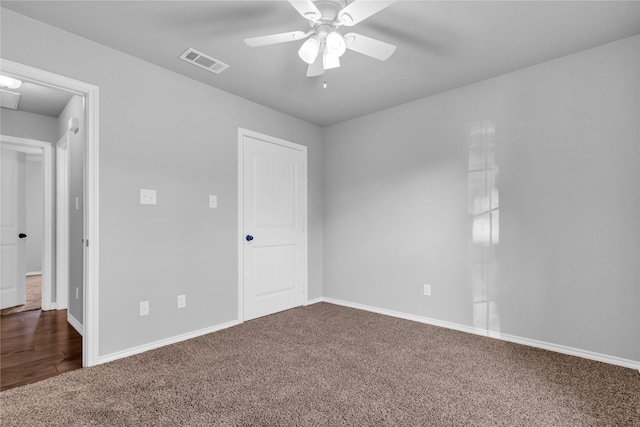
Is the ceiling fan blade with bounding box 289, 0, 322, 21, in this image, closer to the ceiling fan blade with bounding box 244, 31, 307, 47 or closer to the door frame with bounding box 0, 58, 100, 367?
the ceiling fan blade with bounding box 244, 31, 307, 47

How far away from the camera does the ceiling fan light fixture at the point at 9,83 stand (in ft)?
9.36

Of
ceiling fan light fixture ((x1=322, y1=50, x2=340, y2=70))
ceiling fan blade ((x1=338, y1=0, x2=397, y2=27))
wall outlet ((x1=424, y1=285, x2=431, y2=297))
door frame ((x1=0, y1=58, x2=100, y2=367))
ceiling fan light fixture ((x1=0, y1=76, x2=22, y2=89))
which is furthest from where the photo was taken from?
wall outlet ((x1=424, y1=285, x2=431, y2=297))

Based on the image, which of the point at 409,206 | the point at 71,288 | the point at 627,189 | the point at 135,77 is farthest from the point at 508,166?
the point at 71,288

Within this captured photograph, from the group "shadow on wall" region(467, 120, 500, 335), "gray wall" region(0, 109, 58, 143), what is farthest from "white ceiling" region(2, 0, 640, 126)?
"gray wall" region(0, 109, 58, 143)

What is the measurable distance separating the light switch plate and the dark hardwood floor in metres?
1.31

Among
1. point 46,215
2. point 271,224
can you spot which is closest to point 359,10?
point 271,224

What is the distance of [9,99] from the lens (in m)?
3.31

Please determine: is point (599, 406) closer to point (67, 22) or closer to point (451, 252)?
point (451, 252)

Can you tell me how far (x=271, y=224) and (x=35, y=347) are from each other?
2.37 meters

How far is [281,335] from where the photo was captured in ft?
9.81

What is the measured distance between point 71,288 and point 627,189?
516cm

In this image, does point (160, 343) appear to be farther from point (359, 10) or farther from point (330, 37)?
point (359, 10)

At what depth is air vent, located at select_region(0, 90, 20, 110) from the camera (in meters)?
3.17

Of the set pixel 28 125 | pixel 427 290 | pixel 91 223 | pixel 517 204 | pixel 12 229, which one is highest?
pixel 28 125
